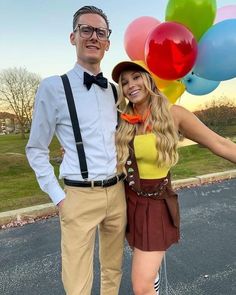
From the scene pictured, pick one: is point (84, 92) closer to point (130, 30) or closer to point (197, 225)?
point (130, 30)

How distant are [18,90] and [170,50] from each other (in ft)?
86.7

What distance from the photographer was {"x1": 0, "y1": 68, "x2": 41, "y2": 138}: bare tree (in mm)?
26438

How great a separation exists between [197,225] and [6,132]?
3382 centimetres

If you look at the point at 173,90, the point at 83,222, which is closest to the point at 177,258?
the point at 83,222

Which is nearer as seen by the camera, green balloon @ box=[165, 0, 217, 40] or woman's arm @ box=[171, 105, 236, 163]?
woman's arm @ box=[171, 105, 236, 163]

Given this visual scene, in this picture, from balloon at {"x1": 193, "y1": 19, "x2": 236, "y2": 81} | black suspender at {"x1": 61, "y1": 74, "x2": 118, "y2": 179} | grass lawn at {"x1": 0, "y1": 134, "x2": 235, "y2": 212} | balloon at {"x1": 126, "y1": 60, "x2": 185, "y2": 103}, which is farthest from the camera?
grass lawn at {"x1": 0, "y1": 134, "x2": 235, "y2": 212}

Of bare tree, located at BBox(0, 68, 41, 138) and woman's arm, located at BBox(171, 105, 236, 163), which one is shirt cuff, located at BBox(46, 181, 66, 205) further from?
bare tree, located at BBox(0, 68, 41, 138)

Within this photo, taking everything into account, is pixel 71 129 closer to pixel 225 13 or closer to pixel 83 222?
pixel 83 222

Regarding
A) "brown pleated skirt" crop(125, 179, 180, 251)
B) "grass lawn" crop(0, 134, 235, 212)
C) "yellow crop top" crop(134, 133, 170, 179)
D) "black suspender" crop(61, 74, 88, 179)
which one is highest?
"black suspender" crop(61, 74, 88, 179)

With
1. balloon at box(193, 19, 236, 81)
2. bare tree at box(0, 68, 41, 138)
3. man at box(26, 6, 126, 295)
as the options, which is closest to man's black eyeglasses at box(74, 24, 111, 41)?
man at box(26, 6, 126, 295)

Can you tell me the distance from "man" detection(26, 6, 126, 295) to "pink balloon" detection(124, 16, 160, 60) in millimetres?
463

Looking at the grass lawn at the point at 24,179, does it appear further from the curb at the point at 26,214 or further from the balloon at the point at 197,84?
the balloon at the point at 197,84

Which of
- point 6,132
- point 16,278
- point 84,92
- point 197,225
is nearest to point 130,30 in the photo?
point 84,92

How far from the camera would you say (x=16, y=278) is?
10.0 ft
